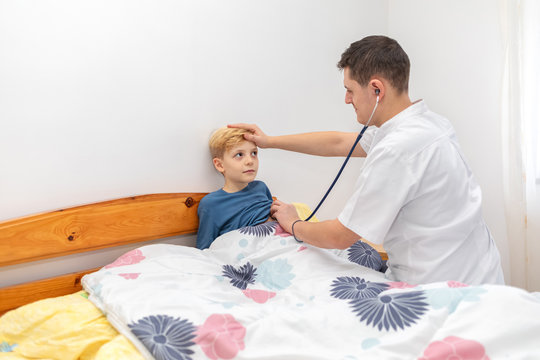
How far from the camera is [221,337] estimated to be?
3.08ft

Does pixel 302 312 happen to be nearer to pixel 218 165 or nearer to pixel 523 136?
pixel 218 165

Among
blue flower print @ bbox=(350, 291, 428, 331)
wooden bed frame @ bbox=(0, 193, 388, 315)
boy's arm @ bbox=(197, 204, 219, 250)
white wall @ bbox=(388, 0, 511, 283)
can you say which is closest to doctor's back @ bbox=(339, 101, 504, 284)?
blue flower print @ bbox=(350, 291, 428, 331)

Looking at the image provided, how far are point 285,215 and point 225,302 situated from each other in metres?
0.51

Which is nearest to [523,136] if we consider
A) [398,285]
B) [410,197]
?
[410,197]

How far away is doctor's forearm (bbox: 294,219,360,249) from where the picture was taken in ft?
4.25

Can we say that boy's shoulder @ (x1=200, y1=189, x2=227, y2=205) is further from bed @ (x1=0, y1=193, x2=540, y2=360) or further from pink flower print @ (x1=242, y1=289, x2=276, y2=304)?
pink flower print @ (x1=242, y1=289, x2=276, y2=304)

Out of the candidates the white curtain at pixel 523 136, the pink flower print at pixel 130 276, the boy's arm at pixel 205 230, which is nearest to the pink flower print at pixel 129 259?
the pink flower print at pixel 130 276

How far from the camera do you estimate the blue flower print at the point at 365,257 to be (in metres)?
1.51

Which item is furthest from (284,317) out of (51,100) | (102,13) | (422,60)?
(422,60)

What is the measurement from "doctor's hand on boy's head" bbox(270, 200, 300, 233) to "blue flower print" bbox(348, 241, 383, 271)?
0.70 ft

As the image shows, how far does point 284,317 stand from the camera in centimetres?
98

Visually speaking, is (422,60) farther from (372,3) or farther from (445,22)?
(372,3)

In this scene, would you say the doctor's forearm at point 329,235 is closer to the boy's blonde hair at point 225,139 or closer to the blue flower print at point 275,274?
the blue flower print at point 275,274

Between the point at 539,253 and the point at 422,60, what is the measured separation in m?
1.06
